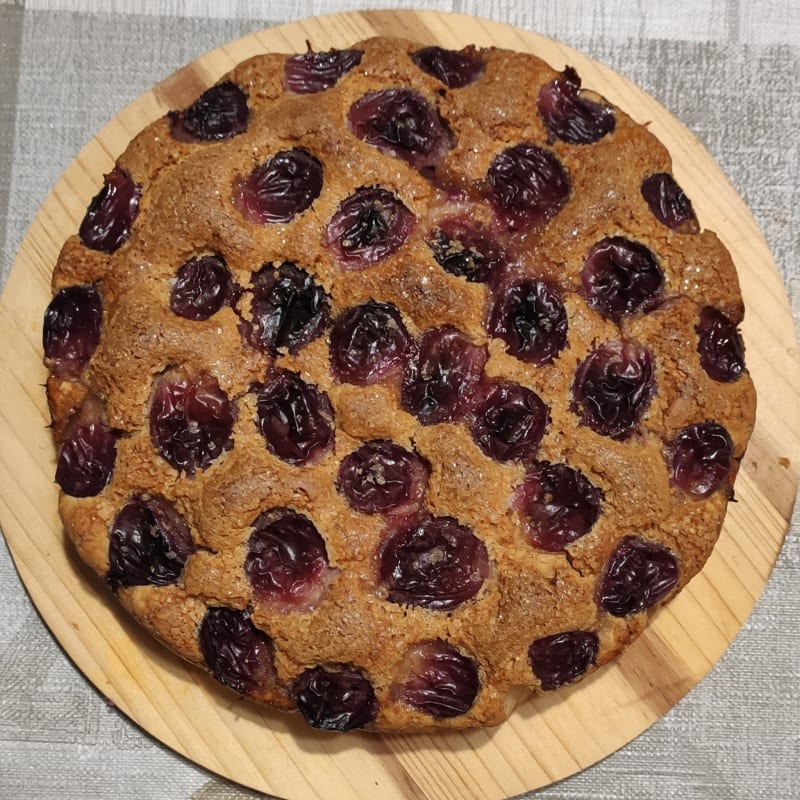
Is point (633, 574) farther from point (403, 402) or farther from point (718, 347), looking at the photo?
point (403, 402)

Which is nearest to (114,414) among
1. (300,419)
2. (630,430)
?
(300,419)

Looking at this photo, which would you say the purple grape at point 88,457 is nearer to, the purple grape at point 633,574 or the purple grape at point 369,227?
the purple grape at point 369,227

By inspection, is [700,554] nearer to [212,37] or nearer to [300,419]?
[300,419]

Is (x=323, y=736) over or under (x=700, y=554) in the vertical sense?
under

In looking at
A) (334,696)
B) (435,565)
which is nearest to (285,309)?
(435,565)

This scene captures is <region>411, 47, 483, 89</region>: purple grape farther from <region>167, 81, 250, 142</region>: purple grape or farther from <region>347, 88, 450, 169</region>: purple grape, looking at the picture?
<region>167, 81, 250, 142</region>: purple grape

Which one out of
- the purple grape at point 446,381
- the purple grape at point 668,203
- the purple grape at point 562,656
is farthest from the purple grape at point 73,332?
the purple grape at point 668,203
